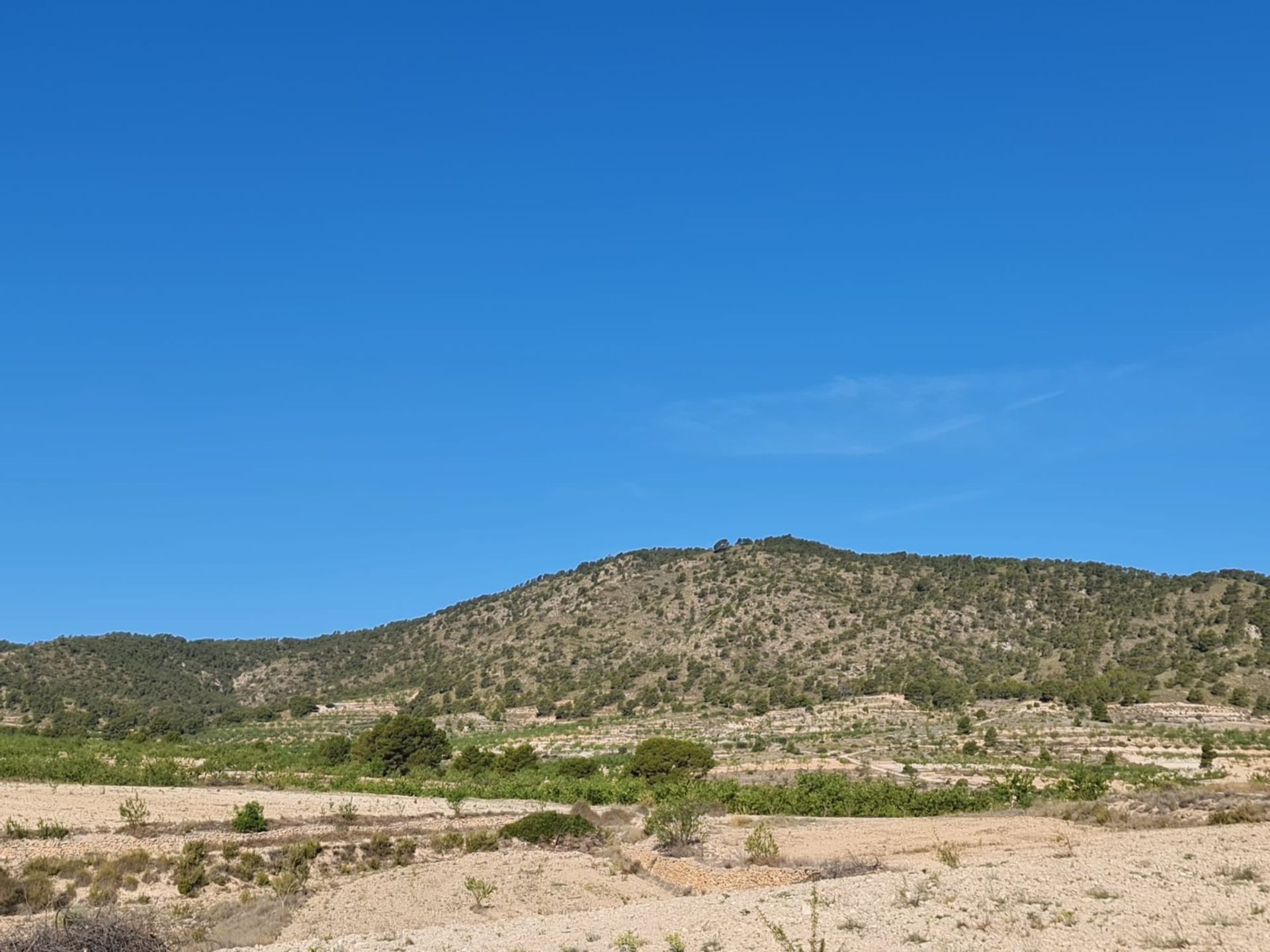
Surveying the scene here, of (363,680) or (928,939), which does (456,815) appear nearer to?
(928,939)

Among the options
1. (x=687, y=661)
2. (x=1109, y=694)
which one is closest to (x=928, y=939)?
(x=1109, y=694)

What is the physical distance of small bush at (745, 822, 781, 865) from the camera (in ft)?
74.0

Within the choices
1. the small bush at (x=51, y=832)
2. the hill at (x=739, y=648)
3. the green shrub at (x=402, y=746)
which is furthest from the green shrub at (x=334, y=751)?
the small bush at (x=51, y=832)

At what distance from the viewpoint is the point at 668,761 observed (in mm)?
43125

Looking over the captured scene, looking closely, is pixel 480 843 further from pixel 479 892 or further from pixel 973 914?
pixel 973 914

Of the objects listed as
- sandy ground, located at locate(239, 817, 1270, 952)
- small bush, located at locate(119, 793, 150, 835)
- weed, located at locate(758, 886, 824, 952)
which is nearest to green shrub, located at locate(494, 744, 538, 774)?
small bush, located at locate(119, 793, 150, 835)

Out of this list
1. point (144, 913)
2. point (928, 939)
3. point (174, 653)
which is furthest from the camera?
point (174, 653)

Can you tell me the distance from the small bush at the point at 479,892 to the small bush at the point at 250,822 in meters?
8.85

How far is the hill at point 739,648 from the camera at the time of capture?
78688 mm

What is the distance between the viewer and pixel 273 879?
22375 mm

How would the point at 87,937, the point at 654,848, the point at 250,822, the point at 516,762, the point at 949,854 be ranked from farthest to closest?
the point at 516,762
the point at 250,822
the point at 654,848
the point at 949,854
the point at 87,937

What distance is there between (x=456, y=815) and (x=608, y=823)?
15.7 ft

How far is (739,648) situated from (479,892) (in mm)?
73456

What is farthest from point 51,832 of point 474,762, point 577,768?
point 474,762
